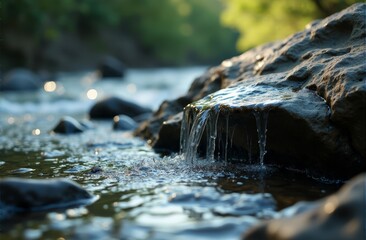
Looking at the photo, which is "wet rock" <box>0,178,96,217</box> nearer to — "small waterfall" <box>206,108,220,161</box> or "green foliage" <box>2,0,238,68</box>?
"small waterfall" <box>206,108,220,161</box>

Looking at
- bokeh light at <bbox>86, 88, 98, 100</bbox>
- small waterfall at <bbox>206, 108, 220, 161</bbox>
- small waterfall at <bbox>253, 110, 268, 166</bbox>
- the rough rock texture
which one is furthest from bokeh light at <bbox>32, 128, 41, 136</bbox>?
bokeh light at <bbox>86, 88, 98, 100</bbox>

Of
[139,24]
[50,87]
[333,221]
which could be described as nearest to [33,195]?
[333,221]

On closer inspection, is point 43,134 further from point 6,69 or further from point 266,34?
point 6,69

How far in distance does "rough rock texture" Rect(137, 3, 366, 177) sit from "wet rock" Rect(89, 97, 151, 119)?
5.61m

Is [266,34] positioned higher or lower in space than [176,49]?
lower

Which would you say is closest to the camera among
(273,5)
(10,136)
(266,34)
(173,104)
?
(173,104)

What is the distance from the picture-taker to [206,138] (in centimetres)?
670

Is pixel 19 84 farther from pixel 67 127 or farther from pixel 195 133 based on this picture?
pixel 195 133

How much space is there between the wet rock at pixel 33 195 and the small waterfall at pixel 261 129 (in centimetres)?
221

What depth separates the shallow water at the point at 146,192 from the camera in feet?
12.3

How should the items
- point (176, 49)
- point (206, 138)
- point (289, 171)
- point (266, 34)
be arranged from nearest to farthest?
point (289, 171)
point (206, 138)
point (266, 34)
point (176, 49)

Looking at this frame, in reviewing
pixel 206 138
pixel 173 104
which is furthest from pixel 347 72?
pixel 173 104

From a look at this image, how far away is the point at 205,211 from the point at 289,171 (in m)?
1.85

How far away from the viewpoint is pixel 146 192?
191 inches
